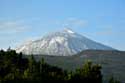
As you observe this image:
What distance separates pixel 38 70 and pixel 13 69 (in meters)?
4.06

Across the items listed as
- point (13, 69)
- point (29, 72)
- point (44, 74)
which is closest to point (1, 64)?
point (13, 69)

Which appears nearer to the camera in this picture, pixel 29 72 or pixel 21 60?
pixel 29 72

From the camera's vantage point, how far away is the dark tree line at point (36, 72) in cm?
6868

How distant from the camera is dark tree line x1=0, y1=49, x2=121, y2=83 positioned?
68.7 meters

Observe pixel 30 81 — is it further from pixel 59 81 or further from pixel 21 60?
pixel 21 60

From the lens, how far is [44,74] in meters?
71.3

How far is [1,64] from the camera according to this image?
82625 mm

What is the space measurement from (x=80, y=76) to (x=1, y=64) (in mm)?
14285

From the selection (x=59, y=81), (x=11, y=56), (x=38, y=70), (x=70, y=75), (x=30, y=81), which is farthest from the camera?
(x=11, y=56)

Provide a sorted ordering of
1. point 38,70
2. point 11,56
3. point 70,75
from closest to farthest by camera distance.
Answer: point 70,75 → point 38,70 → point 11,56

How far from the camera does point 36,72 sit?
250ft

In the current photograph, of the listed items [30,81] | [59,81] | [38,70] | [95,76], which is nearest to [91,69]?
[95,76]

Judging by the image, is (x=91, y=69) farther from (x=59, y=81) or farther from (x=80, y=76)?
(x=59, y=81)

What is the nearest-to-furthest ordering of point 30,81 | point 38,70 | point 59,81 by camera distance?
point 30,81 → point 59,81 → point 38,70
